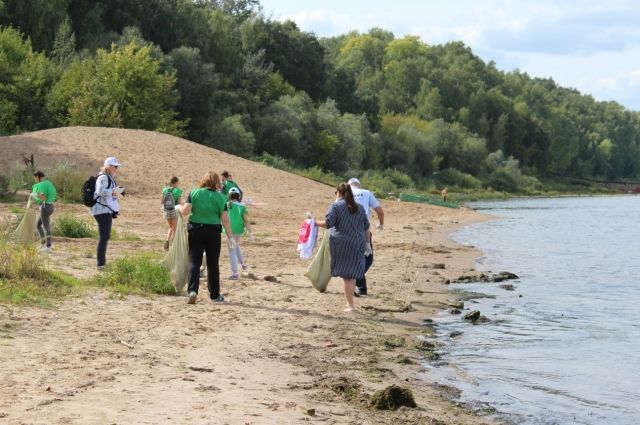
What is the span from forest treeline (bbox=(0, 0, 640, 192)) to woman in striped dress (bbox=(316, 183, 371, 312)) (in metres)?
34.8

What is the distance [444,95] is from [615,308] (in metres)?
115

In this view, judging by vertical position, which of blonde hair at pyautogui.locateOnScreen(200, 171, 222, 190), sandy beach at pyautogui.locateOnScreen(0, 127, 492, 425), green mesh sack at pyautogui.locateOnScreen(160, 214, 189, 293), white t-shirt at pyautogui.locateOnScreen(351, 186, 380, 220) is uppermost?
blonde hair at pyautogui.locateOnScreen(200, 171, 222, 190)

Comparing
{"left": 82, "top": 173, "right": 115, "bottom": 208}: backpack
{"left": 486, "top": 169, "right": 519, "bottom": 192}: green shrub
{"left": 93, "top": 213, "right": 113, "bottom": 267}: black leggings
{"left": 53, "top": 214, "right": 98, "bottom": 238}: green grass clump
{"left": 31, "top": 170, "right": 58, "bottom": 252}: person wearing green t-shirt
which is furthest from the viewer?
{"left": 486, "top": 169, "right": 519, "bottom": 192}: green shrub

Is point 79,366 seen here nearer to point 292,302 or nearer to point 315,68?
point 292,302

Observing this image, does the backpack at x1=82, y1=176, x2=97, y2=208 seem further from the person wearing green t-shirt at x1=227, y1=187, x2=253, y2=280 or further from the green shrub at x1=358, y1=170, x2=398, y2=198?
the green shrub at x1=358, y1=170, x2=398, y2=198

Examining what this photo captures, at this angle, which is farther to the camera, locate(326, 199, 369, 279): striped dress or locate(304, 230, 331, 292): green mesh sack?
locate(304, 230, 331, 292): green mesh sack

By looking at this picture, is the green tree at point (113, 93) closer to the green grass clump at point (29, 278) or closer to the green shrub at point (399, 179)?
the green shrub at point (399, 179)

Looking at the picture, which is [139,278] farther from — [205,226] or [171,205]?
[171,205]

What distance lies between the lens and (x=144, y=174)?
3662 cm

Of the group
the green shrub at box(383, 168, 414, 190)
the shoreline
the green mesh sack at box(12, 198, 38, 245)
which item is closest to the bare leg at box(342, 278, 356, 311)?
the shoreline

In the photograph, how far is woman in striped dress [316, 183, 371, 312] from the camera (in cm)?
1316

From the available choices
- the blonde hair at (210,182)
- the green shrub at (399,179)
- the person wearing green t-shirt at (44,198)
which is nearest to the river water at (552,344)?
the blonde hair at (210,182)

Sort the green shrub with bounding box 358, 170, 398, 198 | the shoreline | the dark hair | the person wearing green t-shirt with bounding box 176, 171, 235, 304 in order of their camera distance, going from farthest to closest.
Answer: the green shrub with bounding box 358, 170, 398, 198, the dark hair, the person wearing green t-shirt with bounding box 176, 171, 235, 304, the shoreline

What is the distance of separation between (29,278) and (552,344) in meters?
6.78
